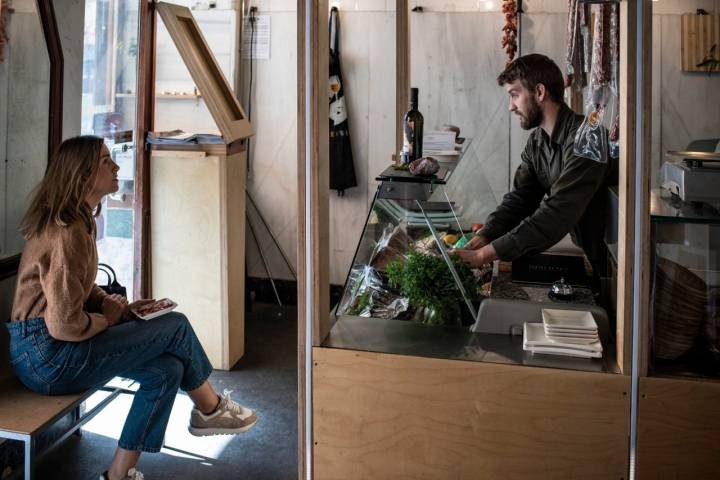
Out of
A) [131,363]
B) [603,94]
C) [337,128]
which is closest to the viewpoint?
[603,94]

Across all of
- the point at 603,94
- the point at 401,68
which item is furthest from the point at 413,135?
the point at 401,68

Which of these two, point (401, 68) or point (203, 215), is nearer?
point (401, 68)

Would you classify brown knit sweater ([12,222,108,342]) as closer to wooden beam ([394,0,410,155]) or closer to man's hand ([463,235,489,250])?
man's hand ([463,235,489,250])

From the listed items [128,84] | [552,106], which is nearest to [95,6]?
[128,84]

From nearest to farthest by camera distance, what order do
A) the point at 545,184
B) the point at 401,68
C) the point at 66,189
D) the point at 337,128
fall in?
the point at 66,189 → the point at 545,184 → the point at 401,68 → the point at 337,128

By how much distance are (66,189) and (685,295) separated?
89.5 inches

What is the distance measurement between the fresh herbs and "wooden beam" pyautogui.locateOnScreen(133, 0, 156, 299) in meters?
2.46

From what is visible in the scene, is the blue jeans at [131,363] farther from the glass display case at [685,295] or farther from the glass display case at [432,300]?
the glass display case at [685,295]

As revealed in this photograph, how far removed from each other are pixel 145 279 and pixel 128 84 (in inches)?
45.8

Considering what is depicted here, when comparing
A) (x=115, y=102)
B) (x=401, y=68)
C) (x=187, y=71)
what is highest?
(x=187, y=71)

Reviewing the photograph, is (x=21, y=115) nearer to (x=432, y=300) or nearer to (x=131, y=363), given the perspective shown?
(x=131, y=363)

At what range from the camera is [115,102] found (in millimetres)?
4695

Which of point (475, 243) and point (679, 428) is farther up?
point (475, 243)

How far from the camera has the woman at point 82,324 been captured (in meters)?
3.05
